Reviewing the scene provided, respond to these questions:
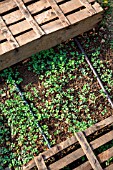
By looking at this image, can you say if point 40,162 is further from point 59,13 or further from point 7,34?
point 59,13

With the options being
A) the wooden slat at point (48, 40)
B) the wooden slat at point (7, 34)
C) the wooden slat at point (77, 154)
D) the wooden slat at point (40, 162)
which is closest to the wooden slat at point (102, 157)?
the wooden slat at point (77, 154)

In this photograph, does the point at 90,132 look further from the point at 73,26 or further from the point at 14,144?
the point at 73,26

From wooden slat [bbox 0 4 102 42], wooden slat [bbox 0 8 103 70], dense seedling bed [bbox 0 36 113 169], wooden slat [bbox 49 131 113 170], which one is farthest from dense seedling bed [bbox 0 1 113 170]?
wooden slat [bbox 0 4 102 42]

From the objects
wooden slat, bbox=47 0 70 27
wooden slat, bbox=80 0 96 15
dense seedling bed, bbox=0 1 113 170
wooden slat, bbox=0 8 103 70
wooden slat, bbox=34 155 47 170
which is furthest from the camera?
wooden slat, bbox=80 0 96 15

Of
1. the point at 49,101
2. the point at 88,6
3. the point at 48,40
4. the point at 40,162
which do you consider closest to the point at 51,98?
the point at 49,101

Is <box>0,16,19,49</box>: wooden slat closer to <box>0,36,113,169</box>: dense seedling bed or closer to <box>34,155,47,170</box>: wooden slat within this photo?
<box>0,36,113,169</box>: dense seedling bed

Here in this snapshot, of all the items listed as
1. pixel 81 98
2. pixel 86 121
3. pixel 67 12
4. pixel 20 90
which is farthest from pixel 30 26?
pixel 86 121
